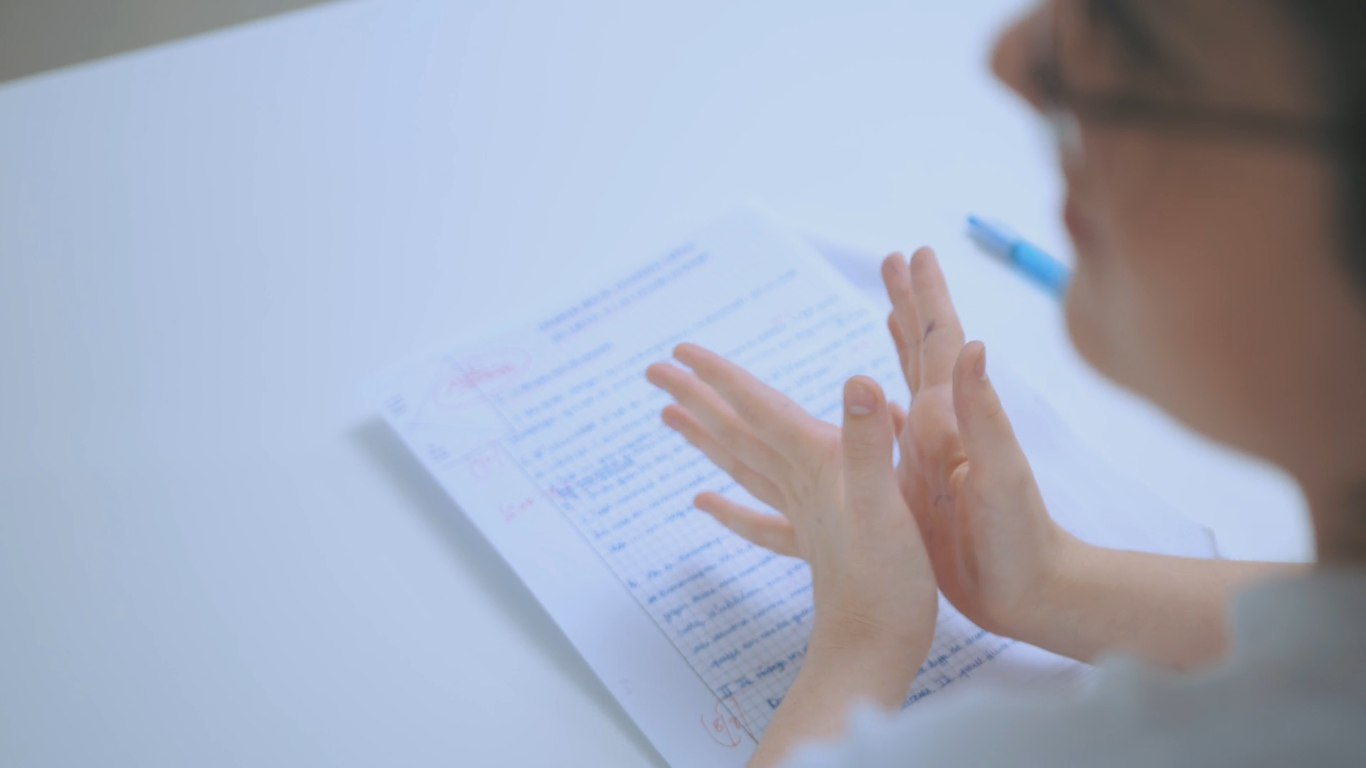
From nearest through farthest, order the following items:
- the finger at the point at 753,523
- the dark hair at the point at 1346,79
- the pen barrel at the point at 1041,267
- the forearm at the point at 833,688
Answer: the dark hair at the point at 1346,79
the forearm at the point at 833,688
the finger at the point at 753,523
the pen barrel at the point at 1041,267

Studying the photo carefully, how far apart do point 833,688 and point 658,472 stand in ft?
0.63

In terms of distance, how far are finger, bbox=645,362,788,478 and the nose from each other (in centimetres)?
31

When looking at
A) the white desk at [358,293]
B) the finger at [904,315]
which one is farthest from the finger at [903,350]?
the white desk at [358,293]

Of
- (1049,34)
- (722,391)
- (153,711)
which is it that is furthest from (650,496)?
(1049,34)

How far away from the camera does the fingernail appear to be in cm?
57

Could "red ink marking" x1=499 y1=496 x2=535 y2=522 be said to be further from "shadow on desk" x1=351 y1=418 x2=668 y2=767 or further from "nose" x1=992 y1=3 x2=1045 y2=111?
"nose" x1=992 y1=3 x2=1045 y2=111

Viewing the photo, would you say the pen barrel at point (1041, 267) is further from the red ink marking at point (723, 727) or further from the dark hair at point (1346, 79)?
the dark hair at point (1346, 79)

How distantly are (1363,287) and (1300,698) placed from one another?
142 mm

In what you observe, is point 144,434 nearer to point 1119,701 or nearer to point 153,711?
point 153,711

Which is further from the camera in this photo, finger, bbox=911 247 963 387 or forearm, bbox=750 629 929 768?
finger, bbox=911 247 963 387

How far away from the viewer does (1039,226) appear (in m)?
0.86

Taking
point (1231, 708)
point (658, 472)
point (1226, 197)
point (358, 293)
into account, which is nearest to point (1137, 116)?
point (1226, 197)

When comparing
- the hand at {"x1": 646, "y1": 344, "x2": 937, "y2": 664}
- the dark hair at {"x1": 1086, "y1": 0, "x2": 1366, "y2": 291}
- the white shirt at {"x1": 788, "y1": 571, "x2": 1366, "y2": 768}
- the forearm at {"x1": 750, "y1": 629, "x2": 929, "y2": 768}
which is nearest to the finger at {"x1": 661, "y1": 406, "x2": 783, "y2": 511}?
the hand at {"x1": 646, "y1": 344, "x2": 937, "y2": 664}

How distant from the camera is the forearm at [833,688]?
55 centimetres
